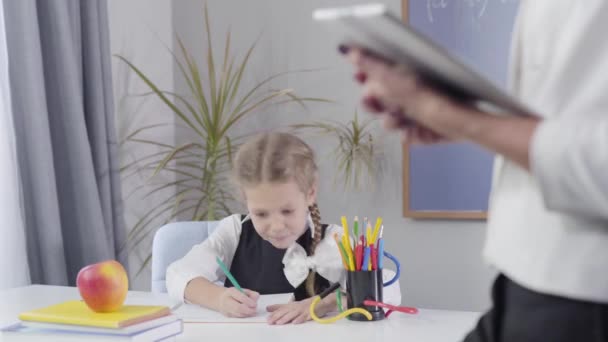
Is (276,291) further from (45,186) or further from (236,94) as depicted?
(236,94)

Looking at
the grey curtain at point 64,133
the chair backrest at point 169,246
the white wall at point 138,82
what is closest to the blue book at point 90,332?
the chair backrest at point 169,246

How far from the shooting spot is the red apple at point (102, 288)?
4.50ft

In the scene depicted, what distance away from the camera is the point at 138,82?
3354mm

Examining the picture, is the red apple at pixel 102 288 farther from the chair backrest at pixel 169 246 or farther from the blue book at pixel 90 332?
the chair backrest at pixel 169 246

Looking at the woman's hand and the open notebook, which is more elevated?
the woman's hand

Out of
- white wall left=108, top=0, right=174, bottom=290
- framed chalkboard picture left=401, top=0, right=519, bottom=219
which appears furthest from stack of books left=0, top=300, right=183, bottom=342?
white wall left=108, top=0, right=174, bottom=290

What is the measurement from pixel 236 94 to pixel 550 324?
293 centimetres

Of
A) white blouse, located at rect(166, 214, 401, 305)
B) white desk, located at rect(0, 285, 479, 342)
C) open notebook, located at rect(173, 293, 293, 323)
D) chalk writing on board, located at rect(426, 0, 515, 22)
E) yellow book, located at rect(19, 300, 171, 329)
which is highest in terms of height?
chalk writing on board, located at rect(426, 0, 515, 22)

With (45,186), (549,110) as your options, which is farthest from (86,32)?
(549,110)

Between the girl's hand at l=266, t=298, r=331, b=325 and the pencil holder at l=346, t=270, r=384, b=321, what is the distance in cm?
8

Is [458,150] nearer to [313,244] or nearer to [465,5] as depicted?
[465,5]

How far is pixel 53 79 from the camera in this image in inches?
109

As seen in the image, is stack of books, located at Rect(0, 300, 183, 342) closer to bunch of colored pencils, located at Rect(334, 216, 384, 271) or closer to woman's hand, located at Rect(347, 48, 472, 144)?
bunch of colored pencils, located at Rect(334, 216, 384, 271)

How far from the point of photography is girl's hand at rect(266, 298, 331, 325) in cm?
152
